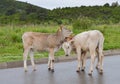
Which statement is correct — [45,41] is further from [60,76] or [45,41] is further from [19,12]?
[19,12]

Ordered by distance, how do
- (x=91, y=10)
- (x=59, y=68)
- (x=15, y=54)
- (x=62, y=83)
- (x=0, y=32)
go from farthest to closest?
(x=91, y=10) < (x=0, y=32) < (x=15, y=54) < (x=59, y=68) < (x=62, y=83)

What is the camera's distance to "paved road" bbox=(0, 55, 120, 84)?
1239cm

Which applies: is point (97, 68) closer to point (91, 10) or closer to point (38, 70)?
point (38, 70)

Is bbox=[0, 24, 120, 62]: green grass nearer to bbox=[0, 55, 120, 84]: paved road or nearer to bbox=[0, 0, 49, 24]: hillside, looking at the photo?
bbox=[0, 55, 120, 84]: paved road

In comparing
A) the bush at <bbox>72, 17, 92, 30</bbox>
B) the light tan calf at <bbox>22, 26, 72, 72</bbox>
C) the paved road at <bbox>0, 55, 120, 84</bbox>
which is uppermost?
the light tan calf at <bbox>22, 26, 72, 72</bbox>

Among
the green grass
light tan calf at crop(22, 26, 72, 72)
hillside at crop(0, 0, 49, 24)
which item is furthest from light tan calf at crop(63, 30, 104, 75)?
hillside at crop(0, 0, 49, 24)

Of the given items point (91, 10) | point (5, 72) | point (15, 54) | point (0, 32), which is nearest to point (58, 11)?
point (91, 10)

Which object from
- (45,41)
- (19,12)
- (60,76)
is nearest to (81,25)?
(45,41)

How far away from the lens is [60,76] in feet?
44.5

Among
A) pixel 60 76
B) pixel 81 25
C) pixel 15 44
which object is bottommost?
pixel 60 76

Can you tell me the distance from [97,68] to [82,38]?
1.49m

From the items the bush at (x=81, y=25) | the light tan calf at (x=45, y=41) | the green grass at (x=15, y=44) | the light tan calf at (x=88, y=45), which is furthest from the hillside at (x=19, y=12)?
the light tan calf at (x=88, y=45)

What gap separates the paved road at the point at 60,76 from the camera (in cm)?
1239

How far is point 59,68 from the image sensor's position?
15.7 metres
